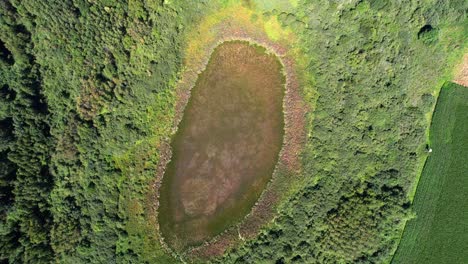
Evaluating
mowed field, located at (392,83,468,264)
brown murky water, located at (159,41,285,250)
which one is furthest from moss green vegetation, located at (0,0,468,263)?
brown murky water, located at (159,41,285,250)

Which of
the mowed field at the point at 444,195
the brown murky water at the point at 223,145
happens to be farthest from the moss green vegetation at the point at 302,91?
the brown murky water at the point at 223,145

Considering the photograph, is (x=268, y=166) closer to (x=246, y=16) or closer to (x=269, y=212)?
(x=269, y=212)

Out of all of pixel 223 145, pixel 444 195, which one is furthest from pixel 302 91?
pixel 444 195

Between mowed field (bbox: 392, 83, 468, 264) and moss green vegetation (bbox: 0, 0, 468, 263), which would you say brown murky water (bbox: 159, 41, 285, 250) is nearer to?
moss green vegetation (bbox: 0, 0, 468, 263)

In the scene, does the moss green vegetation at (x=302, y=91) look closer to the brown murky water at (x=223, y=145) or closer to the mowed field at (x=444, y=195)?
the mowed field at (x=444, y=195)

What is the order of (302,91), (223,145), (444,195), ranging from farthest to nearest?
(223,145) → (302,91) → (444,195)

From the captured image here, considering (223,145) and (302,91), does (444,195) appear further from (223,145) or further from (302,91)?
(223,145)

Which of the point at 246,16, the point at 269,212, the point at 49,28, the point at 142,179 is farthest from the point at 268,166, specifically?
the point at 49,28
